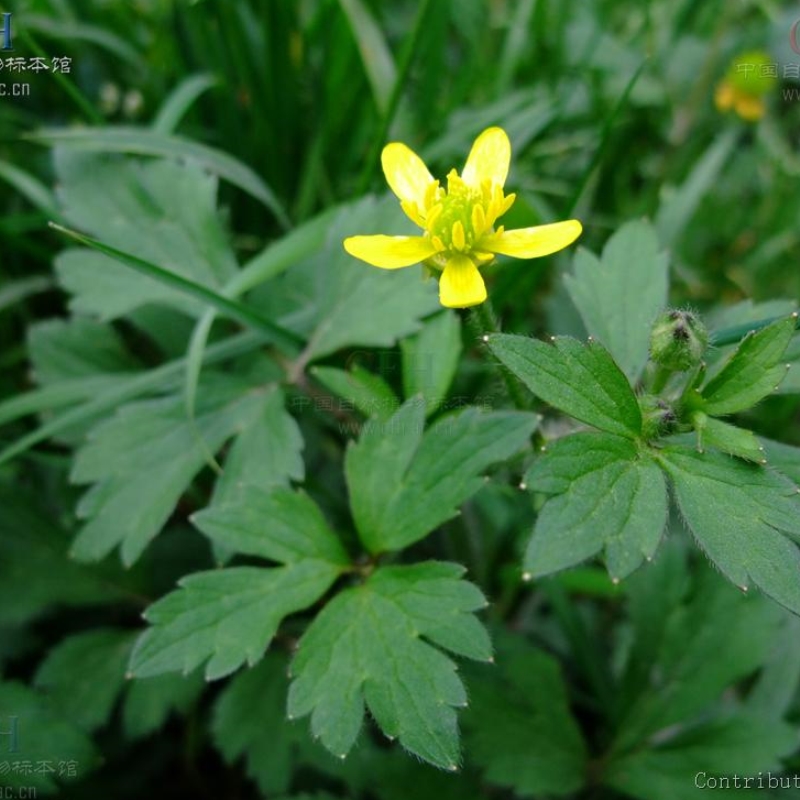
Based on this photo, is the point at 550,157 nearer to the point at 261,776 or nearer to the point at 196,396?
the point at 196,396

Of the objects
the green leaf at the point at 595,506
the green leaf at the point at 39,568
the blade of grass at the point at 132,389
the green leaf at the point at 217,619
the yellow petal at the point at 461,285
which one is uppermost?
the yellow petal at the point at 461,285

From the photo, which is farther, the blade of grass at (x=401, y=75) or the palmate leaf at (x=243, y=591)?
the blade of grass at (x=401, y=75)

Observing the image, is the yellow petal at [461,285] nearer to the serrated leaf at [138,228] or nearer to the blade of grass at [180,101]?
the serrated leaf at [138,228]

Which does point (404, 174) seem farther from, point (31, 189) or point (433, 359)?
point (31, 189)

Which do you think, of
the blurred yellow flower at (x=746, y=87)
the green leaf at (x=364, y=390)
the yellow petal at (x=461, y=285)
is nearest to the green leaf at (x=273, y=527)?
the green leaf at (x=364, y=390)

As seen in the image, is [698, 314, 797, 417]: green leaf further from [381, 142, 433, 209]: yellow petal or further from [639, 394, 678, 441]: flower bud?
[381, 142, 433, 209]: yellow petal

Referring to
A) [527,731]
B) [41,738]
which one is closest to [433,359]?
[527,731]
